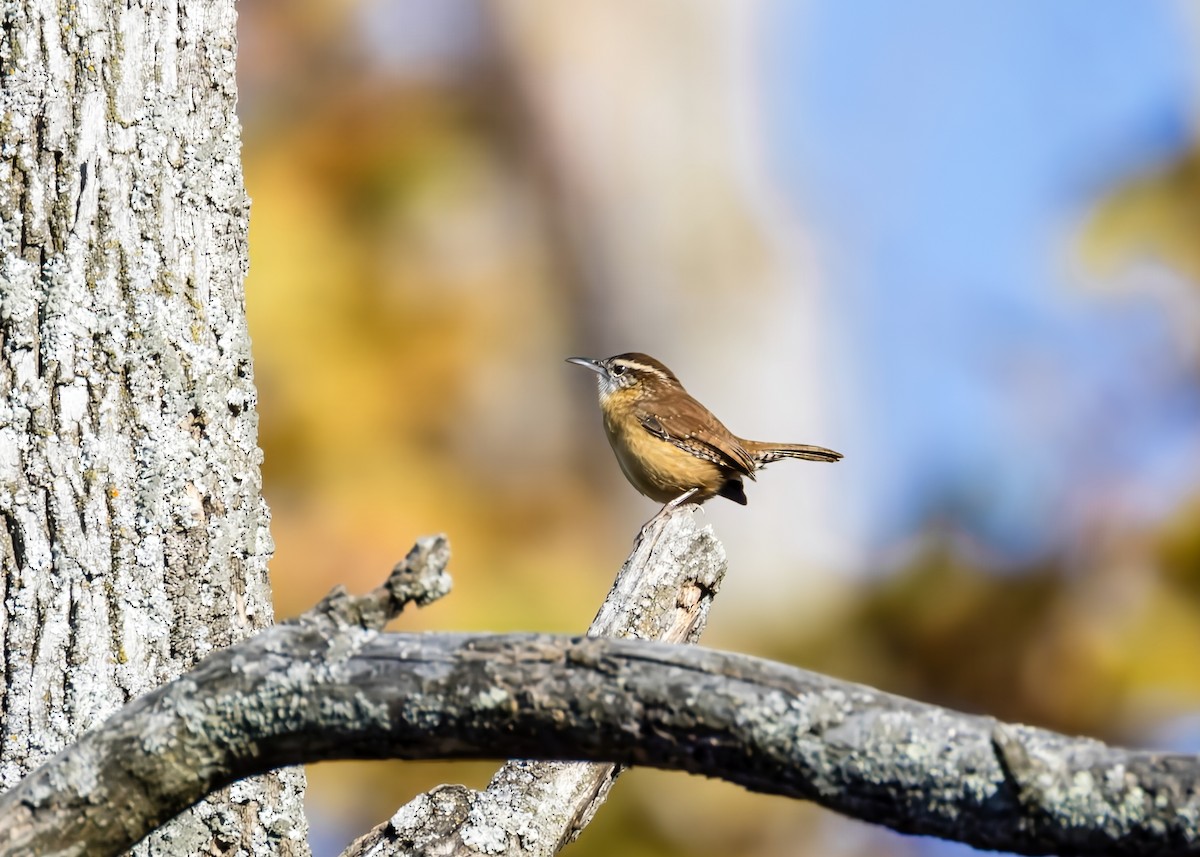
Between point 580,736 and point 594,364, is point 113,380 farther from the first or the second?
point 594,364

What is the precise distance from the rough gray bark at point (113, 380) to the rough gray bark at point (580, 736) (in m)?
0.73

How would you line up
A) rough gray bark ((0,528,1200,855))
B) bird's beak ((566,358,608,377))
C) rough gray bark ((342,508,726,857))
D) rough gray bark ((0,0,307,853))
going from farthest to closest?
bird's beak ((566,358,608,377)) → rough gray bark ((342,508,726,857)) → rough gray bark ((0,0,307,853)) → rough gray bark ((0,528,1200,855))

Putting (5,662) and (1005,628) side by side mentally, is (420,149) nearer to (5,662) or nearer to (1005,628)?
(1005,628)

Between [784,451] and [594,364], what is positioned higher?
[594,364]

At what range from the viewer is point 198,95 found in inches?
116

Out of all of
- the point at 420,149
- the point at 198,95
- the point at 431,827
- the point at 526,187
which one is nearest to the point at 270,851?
the point at 431,827

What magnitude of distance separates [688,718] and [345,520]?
755 centimetres

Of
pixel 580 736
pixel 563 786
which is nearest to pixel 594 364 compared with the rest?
pixel 563 786

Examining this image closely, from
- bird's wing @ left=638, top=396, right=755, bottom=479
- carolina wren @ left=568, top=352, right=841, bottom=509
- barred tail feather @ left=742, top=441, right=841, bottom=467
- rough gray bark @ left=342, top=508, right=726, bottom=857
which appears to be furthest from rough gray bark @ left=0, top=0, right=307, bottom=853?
barred tail feather @ left=742, top=441, right=841, bottom=467

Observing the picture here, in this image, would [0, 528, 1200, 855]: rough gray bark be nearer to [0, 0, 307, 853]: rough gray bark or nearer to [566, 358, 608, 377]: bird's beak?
[0, 0, 307, 853]: rough gray bark

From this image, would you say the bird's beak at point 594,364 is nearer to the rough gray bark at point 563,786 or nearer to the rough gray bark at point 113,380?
the rough gray bark at point 563,786

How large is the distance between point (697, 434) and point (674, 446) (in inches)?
4.9

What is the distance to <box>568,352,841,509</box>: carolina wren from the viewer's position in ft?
21.6

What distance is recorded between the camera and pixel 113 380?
9.23 ft
